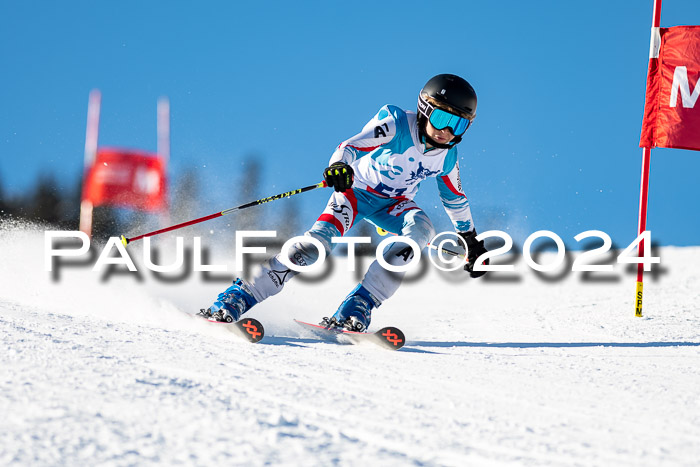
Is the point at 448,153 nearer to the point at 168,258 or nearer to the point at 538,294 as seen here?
the point at 538,294

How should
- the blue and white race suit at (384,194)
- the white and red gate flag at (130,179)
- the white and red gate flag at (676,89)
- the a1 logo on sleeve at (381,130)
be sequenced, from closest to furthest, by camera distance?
1. the blue and white race suit at (384,194)
2. the a1 logo on sleeve at (381,130)
3. the white and red gate flag at (676,89)
4. the white and red gate flag at (130,179)

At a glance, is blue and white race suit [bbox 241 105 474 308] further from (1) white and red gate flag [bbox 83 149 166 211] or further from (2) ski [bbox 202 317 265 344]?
(1) white and red gate flag [bbox 83 149 166 211]

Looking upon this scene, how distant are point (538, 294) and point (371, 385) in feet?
16.0

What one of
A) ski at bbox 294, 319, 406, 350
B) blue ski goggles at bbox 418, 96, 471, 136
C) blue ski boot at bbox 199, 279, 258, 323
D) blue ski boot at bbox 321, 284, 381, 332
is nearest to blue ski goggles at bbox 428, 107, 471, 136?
blue ski goggles at bbox 418, 96, 471, 136

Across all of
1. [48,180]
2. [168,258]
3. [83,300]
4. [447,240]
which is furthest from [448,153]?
[48,180]

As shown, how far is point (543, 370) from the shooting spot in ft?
9.14

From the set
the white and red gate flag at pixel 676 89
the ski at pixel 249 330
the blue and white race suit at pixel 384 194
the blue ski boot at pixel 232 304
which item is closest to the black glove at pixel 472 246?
the blue and white race suit at pixel 384 194

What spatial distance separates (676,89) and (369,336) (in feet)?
14.8

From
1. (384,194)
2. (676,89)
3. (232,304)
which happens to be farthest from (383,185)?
(676,89)

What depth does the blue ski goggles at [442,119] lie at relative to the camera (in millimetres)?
3770

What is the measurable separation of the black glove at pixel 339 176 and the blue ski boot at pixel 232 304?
2.65 ft

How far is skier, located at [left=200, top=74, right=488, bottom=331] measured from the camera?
12.1 feet

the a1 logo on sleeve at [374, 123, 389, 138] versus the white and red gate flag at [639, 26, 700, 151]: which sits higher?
the white and red gate flag at [639, 26, 700, 151]

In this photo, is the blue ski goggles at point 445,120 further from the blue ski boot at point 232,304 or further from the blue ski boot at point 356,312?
the blue ski boot at point 232,304
